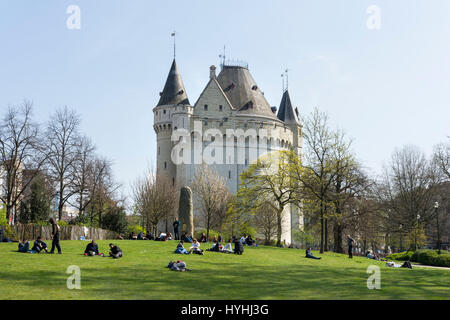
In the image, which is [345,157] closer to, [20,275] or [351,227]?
[351,227]

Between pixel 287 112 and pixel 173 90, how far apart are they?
23024 mm

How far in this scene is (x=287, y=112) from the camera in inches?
3834

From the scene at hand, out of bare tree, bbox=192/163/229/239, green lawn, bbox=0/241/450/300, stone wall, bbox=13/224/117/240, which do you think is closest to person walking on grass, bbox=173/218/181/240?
stone wall, bbox=13/224/117/240

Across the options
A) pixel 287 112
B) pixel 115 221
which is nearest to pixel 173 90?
pixel 287 112

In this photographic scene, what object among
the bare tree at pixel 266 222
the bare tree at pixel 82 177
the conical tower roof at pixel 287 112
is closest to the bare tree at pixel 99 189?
the bare tree at pixel 82 177

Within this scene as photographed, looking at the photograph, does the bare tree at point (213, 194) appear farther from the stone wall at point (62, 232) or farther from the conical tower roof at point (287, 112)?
the conical tower roof at point (287, 112)

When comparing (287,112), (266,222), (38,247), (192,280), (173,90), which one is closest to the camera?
→ (192,280)

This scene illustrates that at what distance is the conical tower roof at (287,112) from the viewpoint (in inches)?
3816

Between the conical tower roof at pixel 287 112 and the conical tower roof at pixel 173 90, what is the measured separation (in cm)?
2071

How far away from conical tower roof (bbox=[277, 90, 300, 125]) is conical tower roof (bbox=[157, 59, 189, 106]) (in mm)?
20713

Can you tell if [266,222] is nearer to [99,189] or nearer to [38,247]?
[99,189]

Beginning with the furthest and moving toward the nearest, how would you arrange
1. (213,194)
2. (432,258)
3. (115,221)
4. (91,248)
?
1. (213,194)
2. (115,221)
3. (432,258)
4. (91,248)
